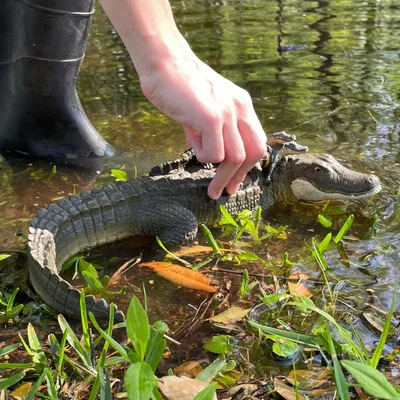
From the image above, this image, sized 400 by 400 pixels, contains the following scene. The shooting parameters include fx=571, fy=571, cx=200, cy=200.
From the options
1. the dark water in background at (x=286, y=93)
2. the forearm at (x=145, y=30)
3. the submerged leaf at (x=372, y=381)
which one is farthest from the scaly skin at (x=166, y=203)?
the submerged leaf at (x=372, y=381)

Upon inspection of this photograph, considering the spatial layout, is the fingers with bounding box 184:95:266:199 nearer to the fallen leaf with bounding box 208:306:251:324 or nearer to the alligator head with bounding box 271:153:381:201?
the fallen leaf with bounding box 208:306:251:324

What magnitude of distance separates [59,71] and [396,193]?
253cm

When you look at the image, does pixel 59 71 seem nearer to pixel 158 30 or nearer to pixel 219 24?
pixel 158 30

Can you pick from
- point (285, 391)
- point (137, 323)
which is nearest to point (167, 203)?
point (285, 391)

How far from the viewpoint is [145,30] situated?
223 centimetres

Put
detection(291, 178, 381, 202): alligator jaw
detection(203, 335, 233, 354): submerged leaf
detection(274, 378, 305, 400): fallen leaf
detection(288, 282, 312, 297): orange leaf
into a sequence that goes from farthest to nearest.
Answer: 1. detection(291, 178, 381, 202): alligator jaw
2. detection(288, 282, 312, 297): orange leaf
3. detection(203, 335, 233, 354): submerged leaf
4. detection(274, 378, 305, 400): fallen leaf

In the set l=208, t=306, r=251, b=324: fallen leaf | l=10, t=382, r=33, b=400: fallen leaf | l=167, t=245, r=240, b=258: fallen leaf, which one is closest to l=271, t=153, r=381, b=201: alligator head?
l=167, t=245, r=240, b=258: fallen leaf

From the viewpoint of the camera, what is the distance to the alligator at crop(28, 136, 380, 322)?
2.83m

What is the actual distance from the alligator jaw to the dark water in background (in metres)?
0.11

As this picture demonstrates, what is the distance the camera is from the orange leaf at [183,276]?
2.56m

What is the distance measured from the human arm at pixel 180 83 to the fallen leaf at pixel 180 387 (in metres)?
0.90

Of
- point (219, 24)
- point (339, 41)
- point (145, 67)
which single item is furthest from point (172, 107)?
point (219, 24)

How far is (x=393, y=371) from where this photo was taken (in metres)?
1.90

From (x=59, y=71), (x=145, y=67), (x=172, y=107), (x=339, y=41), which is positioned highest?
(x=145, y=67)
